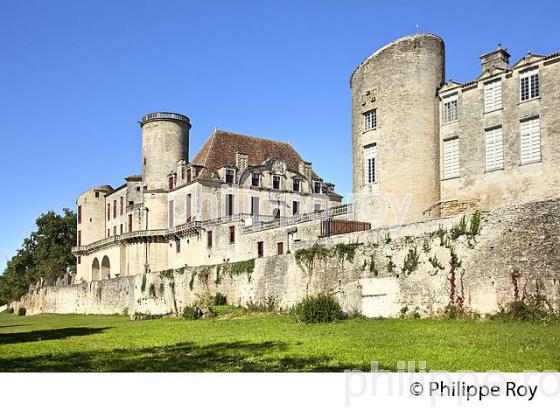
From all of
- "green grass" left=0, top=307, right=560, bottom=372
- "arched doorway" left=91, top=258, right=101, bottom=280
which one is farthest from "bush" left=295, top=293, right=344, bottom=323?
"arched doorway" left=91, top=258, right=101, bottom=280

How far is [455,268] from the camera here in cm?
2394

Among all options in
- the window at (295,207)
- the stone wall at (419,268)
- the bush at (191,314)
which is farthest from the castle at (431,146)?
the window at (295,207)

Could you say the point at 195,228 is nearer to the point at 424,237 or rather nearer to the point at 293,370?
the point at 424,237

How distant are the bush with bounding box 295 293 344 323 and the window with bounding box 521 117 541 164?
1070cm

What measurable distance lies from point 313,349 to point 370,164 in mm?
18604

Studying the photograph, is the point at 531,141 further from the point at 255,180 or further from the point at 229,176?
the point at 255,180

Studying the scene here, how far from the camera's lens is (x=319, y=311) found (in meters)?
25.8

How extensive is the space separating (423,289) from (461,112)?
421 inches

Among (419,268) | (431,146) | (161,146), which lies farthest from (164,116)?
(419,268)

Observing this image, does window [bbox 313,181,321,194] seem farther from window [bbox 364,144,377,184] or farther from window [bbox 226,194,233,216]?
window [bbox 364,144,377,184]

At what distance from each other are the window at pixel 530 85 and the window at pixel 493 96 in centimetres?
115

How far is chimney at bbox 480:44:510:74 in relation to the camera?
3127cm

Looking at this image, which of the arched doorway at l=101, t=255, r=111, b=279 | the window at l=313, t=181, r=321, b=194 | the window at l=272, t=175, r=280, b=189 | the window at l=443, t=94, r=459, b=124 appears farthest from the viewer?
the arched doorway at l=101, t=255, r=111, b=279
